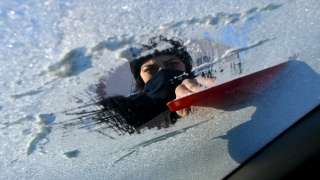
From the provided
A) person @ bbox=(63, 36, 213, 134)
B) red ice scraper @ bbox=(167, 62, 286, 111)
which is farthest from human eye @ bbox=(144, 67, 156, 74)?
red ice scraper @ bbox=(167, 62, 286, 111)

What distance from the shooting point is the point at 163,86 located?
5.48ft

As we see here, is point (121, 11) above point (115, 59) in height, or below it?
above

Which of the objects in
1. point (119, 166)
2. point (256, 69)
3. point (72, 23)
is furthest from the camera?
point (119, 166)

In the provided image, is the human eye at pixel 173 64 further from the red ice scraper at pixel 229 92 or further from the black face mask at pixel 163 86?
the red ice scraper at pixel 229 92

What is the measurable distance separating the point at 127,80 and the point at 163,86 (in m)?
0.18

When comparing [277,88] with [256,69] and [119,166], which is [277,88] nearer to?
[256,69]

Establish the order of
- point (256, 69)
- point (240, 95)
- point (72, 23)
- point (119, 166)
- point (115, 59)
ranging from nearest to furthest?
point (72, 23) < point (115, 59) < point (256, 69) < point (240, 95) < point (119, 166)

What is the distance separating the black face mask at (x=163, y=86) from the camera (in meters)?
1.64

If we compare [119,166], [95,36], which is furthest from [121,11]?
[119,166]

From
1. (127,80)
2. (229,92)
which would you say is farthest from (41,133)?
(229,92)

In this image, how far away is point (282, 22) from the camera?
1729 mm

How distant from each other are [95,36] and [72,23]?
0.34ft

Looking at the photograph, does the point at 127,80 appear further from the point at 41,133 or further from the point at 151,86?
the point at 41,133

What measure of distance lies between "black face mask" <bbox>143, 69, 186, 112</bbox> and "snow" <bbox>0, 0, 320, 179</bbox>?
110 mm
